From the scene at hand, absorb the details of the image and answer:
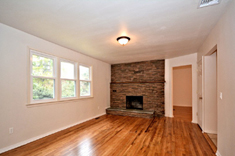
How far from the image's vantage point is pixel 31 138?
2924mm

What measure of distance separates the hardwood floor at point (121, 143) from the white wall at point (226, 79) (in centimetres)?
65

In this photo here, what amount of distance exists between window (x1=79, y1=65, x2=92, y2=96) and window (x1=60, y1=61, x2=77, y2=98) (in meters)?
0.36

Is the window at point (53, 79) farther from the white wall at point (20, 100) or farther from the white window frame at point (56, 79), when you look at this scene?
the white wall at point (20, 100)

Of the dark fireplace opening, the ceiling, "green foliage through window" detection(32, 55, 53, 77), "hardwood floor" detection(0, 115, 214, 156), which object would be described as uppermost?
the ceiling

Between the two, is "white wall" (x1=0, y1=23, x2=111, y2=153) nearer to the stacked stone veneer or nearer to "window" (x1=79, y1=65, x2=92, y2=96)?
"window" (x1=79, y1=65, x2=92, y2=96)

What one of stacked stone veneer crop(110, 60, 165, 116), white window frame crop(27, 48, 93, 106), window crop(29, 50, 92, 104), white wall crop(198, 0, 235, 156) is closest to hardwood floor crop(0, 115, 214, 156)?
white wall crop(198, 0, 235, 156)

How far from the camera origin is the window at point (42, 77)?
309cm

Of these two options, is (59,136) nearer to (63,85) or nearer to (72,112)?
(72,112)

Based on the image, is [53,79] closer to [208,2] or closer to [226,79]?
[208,2]

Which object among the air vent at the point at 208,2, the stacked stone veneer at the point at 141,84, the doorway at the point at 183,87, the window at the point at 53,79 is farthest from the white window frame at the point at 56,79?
the doorway at the point at 183,87

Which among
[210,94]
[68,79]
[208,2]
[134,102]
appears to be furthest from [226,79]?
[134,102]

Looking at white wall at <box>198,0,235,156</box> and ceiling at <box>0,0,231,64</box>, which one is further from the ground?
ceiling at <box>0,0,231,64</box>

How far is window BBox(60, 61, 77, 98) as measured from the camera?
3902mm

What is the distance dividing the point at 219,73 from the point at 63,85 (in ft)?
13.6
